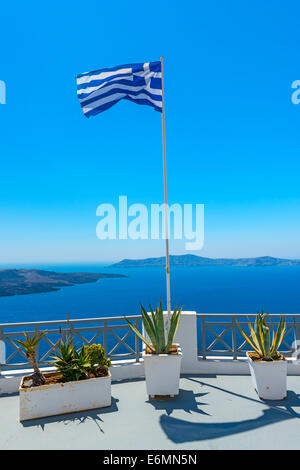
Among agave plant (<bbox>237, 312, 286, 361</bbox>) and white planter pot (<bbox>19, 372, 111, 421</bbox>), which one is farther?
agave plant (<bbox>237, 312, 286, 361</bbox>)

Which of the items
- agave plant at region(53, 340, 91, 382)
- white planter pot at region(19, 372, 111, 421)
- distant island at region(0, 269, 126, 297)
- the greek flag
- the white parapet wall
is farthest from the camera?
distant island at region(0, 269, 126, 297)

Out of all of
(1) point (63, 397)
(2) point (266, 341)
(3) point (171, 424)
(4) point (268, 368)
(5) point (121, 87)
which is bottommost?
(3) point (171, 424)

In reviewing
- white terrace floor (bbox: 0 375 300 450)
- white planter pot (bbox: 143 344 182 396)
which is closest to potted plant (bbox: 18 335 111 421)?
white terrace floor (bbox: 0 375 300 450)

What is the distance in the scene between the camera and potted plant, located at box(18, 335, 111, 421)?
3859mm

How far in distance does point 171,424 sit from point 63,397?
4.91ft

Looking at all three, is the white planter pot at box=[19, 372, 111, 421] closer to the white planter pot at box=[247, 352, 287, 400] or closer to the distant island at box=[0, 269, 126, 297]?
the white planter pot at box=[247, 352, 287, 400]

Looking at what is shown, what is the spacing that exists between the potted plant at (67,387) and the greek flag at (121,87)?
14.3 feet

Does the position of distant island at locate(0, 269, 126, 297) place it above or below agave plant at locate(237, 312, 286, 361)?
below

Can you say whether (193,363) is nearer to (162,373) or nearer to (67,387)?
(162,373)

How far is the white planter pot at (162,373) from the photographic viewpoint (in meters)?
4.33

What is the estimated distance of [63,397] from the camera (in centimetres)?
396

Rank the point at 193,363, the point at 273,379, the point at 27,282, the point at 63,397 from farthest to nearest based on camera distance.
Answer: the point at 27,282, the point at 193,363, the point at 273,379, the point at 63,397

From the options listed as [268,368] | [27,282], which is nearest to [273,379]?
[268,368]
